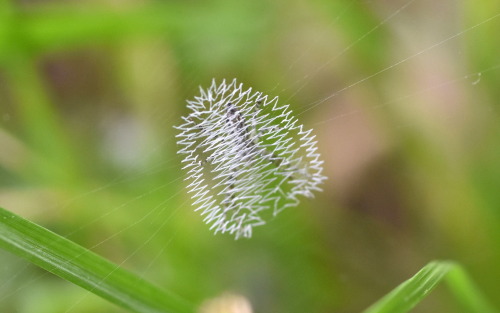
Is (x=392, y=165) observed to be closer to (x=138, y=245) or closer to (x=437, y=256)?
(x=437, y=256)

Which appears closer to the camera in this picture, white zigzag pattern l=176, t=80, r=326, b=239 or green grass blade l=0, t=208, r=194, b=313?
green grass blade l=0, t=208, r=194, b=313

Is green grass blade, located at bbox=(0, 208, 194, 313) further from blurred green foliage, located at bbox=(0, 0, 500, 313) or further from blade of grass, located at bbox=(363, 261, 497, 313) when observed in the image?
blurred green foliage, located at bbox=(0, 0, 500, 313)

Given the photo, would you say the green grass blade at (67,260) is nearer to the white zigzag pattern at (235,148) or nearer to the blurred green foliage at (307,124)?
the white zigzag pattern at (235,148)

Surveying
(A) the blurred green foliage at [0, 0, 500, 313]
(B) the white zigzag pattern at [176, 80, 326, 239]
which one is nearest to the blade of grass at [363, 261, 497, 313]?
(B) the white zigzag pattern at [176, 80, 326, 239]

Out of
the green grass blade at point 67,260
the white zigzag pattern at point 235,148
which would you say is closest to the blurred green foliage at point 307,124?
the white zigzag pattern at point 235,148

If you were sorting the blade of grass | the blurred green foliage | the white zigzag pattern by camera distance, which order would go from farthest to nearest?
the blurred green foliage
the white zigzag pattern
the blade of grass

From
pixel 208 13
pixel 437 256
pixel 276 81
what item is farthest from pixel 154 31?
pixel 437 256
